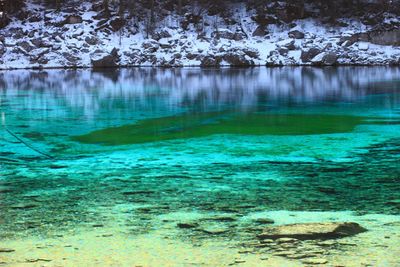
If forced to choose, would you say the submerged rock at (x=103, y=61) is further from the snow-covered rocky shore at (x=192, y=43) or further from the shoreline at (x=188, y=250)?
the shoreline at (x=188, y=250)

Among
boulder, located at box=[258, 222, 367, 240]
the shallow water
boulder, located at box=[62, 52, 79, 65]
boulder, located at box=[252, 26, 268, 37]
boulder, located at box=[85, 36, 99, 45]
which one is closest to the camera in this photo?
boulder, located at box=[258, 222, 367, 240]

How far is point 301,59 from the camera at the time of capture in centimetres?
4775

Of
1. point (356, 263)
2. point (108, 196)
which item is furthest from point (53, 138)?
point (356, 263)

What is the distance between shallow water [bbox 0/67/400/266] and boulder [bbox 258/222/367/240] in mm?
256

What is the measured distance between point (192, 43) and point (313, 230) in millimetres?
45595

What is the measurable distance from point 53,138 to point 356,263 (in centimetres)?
902

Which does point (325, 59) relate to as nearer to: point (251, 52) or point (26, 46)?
point (251, 52)

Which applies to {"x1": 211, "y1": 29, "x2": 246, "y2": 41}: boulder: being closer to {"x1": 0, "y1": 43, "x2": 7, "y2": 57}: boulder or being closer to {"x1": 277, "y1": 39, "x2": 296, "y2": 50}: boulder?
{"x1": 277, "y1": 39, "x2": 296, "y2": 50}: boulder

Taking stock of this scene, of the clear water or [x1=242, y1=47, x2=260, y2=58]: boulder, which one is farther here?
[x1=242, y1=47, x2=260, y2=58]: boulder

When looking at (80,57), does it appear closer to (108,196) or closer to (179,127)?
(179,127)

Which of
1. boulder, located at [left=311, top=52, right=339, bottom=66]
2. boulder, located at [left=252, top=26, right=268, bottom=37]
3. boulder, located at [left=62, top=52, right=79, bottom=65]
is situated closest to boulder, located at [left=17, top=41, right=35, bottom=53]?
boulder, located at [left=62, top=52, right=79, bottom=65]

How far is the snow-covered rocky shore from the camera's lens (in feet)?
158

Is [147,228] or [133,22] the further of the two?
[133,22]

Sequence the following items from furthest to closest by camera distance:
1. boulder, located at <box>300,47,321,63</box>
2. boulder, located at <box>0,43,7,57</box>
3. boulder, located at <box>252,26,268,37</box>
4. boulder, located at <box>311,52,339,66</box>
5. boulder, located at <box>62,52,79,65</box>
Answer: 1. boulder, located at <box>252,26,268,37</box>
2. boulder, located at <box>0,43,7,57</box>
3. boulder, located at <box>62,52,79,65</box>
4. boulder, located at <box>300,47,321,63</box>
5. boulder, located at <box>311,52,339,66</box>
